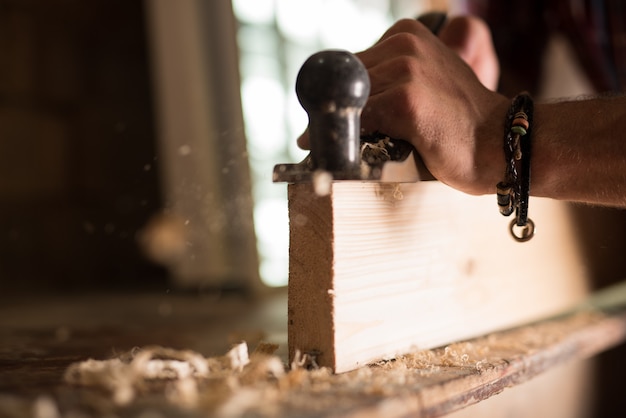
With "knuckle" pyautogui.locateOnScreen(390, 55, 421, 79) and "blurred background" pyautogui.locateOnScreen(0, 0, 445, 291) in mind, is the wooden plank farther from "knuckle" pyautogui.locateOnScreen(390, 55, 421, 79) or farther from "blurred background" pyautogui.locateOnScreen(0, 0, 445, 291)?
"blurred background" pyautogui.locateOnScreen(0, 0, 445, 291)

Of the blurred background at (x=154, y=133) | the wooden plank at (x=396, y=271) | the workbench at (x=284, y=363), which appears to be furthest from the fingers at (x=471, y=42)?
the blurred background at (x=154, y=133)

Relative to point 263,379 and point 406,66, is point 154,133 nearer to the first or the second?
point 406,66

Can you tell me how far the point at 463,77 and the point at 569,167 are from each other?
0.15 m

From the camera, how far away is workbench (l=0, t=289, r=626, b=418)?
49cm

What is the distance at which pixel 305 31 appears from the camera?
179 cm

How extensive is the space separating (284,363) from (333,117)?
243 mm

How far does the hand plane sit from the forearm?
21cm

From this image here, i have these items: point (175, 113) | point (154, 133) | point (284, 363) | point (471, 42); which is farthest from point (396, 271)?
point (154, 133)

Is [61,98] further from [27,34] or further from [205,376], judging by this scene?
[205,376]

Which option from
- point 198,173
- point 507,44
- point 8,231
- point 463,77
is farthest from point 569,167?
point 8,231

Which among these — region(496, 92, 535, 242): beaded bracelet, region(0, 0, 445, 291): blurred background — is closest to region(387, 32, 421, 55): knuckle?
region(496, 92, 535, 242): beaded bracelet

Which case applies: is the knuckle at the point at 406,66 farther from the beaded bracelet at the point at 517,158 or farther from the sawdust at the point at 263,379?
the sawdust at the point at 263,379

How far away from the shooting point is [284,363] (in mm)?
636

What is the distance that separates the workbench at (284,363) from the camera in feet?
1.61
